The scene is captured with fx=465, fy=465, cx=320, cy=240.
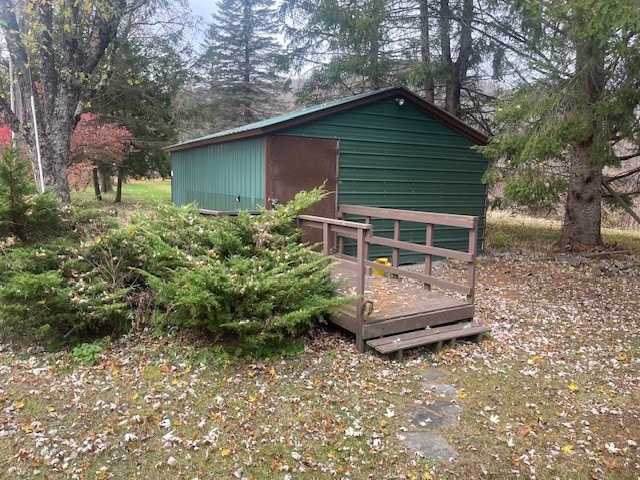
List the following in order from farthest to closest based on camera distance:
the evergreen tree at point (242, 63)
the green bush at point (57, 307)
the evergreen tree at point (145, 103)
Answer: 1. the evergreen tree at point (242, 63)
2. the evergreen tree at point (145, 103)
3. the green bush at point (57, 307)

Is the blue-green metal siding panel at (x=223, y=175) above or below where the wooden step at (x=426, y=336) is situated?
above

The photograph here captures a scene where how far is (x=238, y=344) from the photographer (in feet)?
12.9

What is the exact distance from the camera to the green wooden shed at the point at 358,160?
7.31 meters

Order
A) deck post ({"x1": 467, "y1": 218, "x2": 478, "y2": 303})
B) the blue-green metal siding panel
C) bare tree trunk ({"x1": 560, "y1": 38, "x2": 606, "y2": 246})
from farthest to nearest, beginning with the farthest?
bare tree trunk ({"x1": 560, "y1": 38, "x2": 606, "y2": 246}) → the blue-green metal siding panel → deck post ({"x1": 467, "y1": 218, "x2": 478, "y2": 303})

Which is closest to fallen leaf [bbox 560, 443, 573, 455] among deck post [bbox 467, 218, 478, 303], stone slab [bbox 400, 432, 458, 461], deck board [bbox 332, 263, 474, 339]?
stone slab [bbox 400, 432, 458, 461]

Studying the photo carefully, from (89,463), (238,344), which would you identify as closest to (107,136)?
(238,344)

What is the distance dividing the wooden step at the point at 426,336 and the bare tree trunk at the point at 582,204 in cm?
583

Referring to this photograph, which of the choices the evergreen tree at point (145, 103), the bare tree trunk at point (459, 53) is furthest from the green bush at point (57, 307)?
the evergreen tree at point (145, 103)

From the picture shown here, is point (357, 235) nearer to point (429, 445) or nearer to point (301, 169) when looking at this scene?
point (429, 445)

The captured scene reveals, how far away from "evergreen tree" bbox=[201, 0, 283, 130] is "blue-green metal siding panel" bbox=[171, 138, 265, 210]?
12.3 m

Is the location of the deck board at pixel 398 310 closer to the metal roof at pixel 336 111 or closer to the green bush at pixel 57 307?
the green bush at pixel 57 307

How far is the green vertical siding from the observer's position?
7859 millimetres

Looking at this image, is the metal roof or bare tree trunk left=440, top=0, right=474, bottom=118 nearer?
the metal roof

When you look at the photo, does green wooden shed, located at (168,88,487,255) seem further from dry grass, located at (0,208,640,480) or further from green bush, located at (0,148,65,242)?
dry grass, located at (0,208,640,480)
